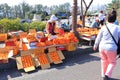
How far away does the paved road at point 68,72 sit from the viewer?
20.7 feet

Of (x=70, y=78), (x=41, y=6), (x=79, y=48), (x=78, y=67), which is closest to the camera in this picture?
(x=70, y=78)

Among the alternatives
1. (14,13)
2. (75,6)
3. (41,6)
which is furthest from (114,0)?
(75,6)

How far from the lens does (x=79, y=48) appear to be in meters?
9.33

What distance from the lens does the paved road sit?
6312mm

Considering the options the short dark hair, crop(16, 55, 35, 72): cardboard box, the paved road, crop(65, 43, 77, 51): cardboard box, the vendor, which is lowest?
the paved road

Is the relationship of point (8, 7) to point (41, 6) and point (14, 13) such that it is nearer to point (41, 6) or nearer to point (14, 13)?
point (14, 13)

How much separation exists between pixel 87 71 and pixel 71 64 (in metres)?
0.97

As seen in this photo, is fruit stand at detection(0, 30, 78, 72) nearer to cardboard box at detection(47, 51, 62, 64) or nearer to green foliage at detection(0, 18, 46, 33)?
cardboard box at detection(47, 51, 62, 64)

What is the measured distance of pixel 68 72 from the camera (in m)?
6.74

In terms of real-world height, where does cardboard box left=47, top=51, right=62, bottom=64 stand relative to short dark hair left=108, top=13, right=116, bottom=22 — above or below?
below

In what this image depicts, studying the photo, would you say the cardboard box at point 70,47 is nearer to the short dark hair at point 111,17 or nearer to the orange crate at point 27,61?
the orange crate at point 27,61

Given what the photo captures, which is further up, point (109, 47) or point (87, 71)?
point (109, 47)

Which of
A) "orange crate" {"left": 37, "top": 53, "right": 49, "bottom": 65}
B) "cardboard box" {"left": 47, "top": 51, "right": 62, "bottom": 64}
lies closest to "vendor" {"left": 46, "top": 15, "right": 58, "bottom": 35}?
"cardboard box" {"left": 47, "top": 51, "right": 62, "bottom": 64}

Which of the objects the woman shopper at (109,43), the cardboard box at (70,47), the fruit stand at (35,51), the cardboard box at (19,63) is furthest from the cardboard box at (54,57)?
the woman shopper at (109,43)
